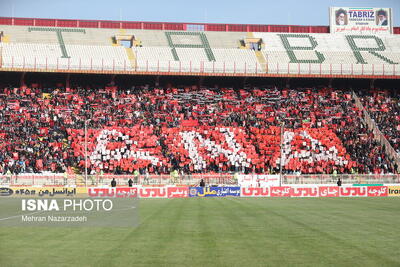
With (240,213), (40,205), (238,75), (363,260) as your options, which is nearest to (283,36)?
(238,75)

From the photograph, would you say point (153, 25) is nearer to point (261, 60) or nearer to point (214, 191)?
point (261, 60)

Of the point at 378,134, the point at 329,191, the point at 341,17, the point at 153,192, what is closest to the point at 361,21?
the point at 341,17

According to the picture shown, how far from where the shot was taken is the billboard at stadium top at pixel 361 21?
86.8 m

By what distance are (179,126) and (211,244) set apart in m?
48.9

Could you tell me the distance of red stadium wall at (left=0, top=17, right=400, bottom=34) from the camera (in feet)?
269

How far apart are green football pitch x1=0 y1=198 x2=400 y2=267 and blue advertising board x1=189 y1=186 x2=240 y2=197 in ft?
88.4

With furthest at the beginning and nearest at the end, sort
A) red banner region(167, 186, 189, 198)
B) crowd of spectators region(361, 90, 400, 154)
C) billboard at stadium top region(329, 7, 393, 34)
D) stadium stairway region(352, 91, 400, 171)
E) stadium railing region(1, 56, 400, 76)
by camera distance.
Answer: billboard at stadium top region(329, 7, 393, 34) < stadium railing region(1, 56, 400, 76) < crowd of spectators region(361, 90, 400, 154) < stadium stairway region(352, 91, 400, 171) < red banner region(167, 186, 189, 198)

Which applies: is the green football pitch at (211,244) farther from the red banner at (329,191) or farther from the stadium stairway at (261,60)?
the stadium stairway at (261,60)

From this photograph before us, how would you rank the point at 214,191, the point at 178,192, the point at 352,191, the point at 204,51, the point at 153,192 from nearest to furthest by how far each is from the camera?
the point at 153,192 → the point at 178,192 → the point at 214,191 → the point at 352,191 → the point at 204,51

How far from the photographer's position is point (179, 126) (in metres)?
65.4

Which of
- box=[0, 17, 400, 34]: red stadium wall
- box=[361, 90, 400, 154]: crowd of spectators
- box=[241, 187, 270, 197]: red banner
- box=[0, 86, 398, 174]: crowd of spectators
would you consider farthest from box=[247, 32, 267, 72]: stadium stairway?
box=[241, 187, 270, 197]: red banner

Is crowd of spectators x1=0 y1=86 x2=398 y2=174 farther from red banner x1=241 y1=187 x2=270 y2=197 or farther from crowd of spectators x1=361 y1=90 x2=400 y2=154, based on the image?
red banner x1=241 y1=187 x2=270 y2=197

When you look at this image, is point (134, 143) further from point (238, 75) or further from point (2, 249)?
point (2, 249)

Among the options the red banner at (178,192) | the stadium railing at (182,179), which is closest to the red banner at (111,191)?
the stadium railing at (182,179)
